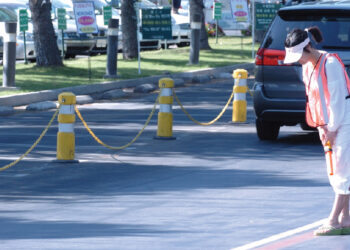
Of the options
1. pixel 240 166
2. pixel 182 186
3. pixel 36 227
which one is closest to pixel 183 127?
pixel 240 166

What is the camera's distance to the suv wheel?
14.2 m

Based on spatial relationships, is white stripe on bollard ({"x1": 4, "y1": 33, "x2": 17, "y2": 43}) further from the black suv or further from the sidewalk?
the black suv

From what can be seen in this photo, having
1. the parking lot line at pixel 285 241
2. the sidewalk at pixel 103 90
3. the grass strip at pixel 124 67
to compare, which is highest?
the parking lot line at pixel 285 241

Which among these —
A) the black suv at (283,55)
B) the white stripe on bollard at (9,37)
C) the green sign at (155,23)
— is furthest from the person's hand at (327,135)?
the green sign at (155,23)

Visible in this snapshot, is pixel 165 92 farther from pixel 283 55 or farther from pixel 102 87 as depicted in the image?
pixel 102 87

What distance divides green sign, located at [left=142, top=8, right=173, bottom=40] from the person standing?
2268 cm

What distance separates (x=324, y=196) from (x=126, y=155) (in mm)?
3949

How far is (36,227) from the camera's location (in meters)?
8.57

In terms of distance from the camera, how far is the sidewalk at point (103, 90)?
2036cm

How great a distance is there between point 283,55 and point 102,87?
10878 millimetres

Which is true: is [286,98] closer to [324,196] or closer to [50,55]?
[324,196]

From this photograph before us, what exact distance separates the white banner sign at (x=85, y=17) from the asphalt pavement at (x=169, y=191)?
11.7 meters

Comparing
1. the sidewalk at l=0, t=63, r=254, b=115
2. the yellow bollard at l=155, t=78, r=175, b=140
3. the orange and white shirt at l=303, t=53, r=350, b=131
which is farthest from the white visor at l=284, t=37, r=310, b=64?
the sidewalk at l=0, t=63, r=254, b=115

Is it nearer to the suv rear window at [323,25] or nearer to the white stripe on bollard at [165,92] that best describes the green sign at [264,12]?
the white stripe on bollard at [165,92]
